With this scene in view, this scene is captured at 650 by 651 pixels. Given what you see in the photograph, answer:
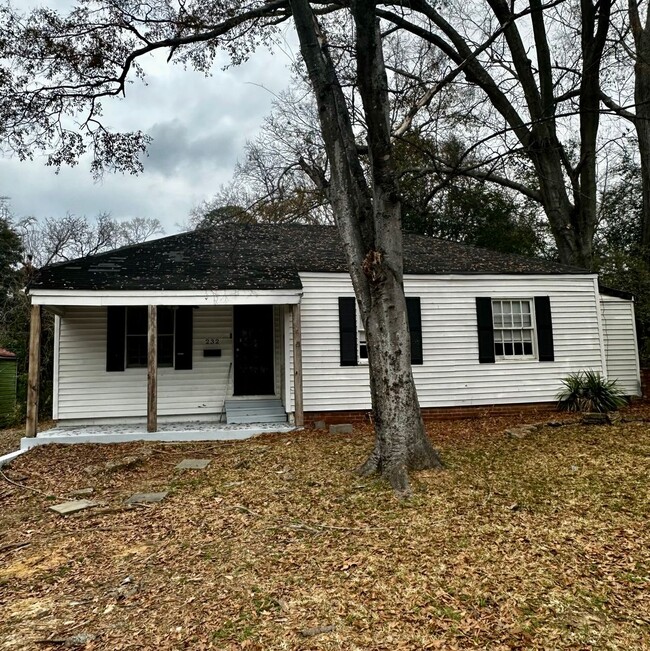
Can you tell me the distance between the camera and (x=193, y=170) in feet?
78.4

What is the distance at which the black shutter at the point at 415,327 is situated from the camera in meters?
9.73

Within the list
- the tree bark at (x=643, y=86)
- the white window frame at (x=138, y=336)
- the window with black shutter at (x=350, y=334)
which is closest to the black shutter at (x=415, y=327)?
the window with black shutter at (x=350, y=334)

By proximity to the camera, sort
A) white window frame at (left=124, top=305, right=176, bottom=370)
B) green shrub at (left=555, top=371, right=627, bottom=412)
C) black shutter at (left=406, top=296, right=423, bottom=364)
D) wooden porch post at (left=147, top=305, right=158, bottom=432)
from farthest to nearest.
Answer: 1. green shrub at (left=555, top=371, right=627, bottom=412)
2. black shutter at (left=406, top=296, right=423, bottom=364)
3. white window frame at (left=124, top=305, right=176, bottom=370)
4. wooden porch post at (left=147, top=305, right=158, bottom=432)

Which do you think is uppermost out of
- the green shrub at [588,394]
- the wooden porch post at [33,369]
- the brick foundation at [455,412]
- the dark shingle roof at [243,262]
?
the dark shingle roof at [243,262]

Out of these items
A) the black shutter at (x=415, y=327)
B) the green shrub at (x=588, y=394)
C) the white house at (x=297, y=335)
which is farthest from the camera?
the green shrub at (x=588, y=394)

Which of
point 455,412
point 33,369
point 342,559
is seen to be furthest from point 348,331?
point 342,559

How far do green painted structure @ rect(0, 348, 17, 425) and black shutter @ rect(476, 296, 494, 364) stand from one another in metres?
13.8

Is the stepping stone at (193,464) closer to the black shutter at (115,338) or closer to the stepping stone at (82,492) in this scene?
the stepping stone at (82,492)

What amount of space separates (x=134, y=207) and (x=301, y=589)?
1097 inches

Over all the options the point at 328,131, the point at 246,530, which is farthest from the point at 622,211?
the point at 246,530

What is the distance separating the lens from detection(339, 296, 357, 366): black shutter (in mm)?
9445

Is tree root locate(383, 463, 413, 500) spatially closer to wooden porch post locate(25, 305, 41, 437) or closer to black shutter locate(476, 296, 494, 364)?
black shutter locate(476, 296, 494, 364)

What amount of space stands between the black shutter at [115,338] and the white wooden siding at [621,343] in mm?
10720

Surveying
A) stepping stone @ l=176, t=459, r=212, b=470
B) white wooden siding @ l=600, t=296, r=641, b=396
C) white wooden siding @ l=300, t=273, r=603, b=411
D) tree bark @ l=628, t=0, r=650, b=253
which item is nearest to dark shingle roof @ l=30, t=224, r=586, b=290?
white wooden siding @ l=300, t=273, r=603, b=411
